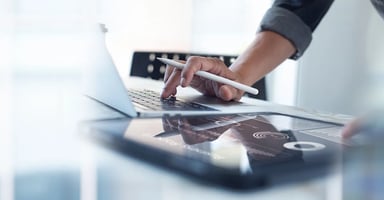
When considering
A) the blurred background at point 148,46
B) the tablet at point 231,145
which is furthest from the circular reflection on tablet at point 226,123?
the blurred background at point 148,46

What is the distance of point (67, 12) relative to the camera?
1.45 m

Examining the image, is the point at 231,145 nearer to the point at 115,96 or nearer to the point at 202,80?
the point at 115,96

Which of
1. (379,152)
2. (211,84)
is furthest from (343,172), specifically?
(211,84)

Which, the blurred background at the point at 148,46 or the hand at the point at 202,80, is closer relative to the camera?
the hand at the point at 202,80

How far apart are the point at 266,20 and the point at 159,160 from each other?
2.26ft

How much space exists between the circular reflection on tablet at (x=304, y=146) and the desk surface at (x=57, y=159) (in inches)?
1.6

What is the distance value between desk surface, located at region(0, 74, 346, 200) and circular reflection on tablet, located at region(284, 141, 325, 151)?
0.04 m

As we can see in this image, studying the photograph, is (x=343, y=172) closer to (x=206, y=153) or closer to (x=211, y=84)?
Result: (x=206, y=153)

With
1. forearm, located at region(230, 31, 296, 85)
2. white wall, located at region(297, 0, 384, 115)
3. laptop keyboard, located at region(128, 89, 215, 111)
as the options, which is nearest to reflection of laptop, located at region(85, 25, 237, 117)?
laptop keyboard, located at region(128, 89, 215, 111)

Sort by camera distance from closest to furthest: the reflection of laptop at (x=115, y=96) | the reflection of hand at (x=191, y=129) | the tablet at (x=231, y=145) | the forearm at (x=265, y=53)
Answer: the tablet at (x=231, y=145) < the reflection of hand at (x=191, y=129) < the reflection of laptop at (x=115, y=96) < the forearm at (x=265, y=53)

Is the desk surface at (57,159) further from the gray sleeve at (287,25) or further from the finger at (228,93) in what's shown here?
the gray sleeve at (287,25)

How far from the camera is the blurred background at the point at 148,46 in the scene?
4.42 feet

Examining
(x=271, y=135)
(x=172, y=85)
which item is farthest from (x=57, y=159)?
(x=271, y=135)

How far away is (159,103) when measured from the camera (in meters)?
0.70
